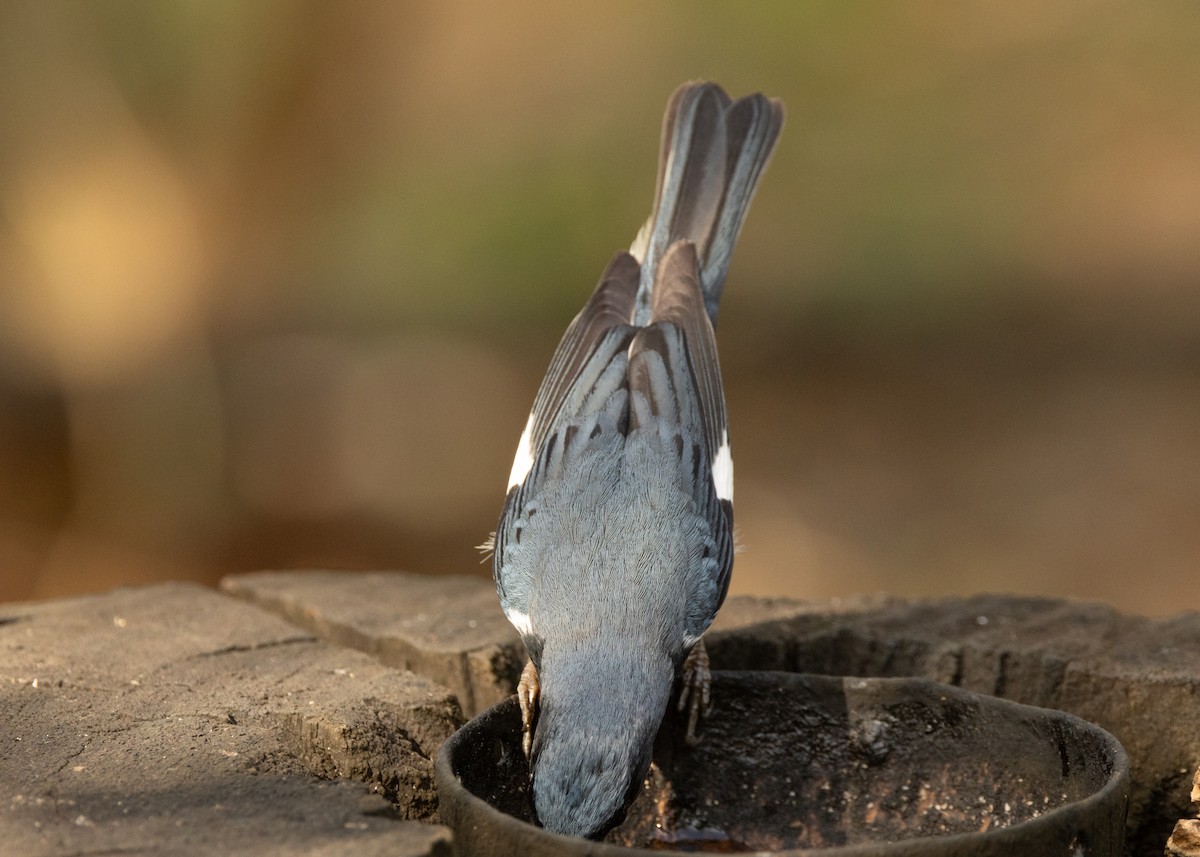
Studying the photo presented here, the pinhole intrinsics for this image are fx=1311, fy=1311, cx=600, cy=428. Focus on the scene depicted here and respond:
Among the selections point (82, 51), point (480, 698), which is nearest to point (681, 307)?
point (480, 698)

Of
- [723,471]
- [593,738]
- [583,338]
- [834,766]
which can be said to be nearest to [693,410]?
[723,471]

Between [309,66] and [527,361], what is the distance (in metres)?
2.27

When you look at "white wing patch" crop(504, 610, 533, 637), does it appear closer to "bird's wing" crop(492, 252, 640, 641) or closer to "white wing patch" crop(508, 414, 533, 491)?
"bird's wing" crop(492, 252, 640, 641)

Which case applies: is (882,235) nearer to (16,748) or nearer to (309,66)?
(309,66)

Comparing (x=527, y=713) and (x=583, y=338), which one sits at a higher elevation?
(x=583, y=338)

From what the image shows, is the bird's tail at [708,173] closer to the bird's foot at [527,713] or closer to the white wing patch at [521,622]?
the white wing patch at [521,622]

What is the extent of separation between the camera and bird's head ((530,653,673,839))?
2.35 meters

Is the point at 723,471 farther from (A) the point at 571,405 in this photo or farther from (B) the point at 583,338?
(B) the point at 583,338

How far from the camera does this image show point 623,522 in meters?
3.07

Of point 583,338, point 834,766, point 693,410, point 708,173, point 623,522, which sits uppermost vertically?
point 708,173

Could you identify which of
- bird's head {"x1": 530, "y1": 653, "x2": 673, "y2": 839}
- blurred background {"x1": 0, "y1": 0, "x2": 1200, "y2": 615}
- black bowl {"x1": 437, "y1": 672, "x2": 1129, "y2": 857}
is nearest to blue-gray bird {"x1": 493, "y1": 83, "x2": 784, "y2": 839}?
bird's head {"x1": 530, "y1": 653, "x2": 673, "y2": 839}

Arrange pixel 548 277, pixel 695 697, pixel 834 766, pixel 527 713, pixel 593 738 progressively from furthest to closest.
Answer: pixel 548 277, pixel 695 697, pixel 834 766, pixel 527 713, pixel 593 738

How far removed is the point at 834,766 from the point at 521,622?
2.53 ft

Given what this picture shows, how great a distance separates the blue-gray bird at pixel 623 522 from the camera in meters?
2.47
